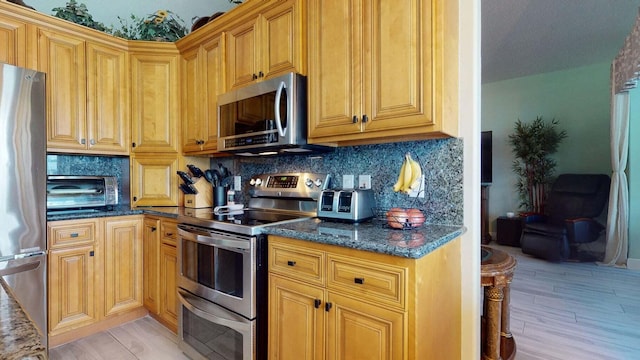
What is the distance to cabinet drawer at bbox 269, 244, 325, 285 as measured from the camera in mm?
1361

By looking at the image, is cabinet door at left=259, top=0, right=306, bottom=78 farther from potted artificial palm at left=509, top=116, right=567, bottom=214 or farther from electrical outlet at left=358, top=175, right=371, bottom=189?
potted artificial palm at left=509, top=116, right=567, bottom=214

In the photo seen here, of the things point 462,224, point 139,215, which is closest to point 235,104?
point 139,215

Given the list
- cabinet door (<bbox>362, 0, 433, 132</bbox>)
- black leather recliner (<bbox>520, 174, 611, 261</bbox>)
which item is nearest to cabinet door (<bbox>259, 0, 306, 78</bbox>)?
cabinet door (<bbox>362, 0, 433, 132</bbox>)

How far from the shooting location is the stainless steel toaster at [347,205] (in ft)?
5.49

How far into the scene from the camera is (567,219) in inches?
169

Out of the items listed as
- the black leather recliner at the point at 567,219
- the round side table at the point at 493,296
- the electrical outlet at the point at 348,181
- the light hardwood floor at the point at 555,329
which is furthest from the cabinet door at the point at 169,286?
the black leather recliner at the point at 567,219

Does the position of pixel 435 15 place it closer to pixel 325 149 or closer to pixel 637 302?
pixel 325 149

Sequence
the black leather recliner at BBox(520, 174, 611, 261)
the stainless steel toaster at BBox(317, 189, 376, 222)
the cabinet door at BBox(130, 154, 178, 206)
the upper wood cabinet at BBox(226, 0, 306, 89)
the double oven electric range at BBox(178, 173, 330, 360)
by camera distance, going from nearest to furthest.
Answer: the double oven electric range at BBox(178, 173, 330, 360)
the stainless steel toaster at BBox(317, 189, 376, 222)
the upper wood cabinet at BBox(226, 0, 306, 89)
the cabinet door at BBox(130, 154, 178, 206)
the black leather recliner at BBox(520, 174, 611, 261)

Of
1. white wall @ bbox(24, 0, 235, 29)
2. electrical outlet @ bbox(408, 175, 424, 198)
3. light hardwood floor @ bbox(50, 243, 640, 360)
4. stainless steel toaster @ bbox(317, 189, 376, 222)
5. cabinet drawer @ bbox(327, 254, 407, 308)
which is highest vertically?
white wall @ bbox(24, 0, 235, 29)

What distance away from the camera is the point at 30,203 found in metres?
1.88

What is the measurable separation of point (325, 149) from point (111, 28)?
2.55 metres

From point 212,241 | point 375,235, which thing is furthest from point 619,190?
point 212,241

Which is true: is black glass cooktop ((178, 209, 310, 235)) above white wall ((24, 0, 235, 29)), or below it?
below

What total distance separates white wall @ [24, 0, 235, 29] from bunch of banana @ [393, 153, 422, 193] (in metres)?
3.10
